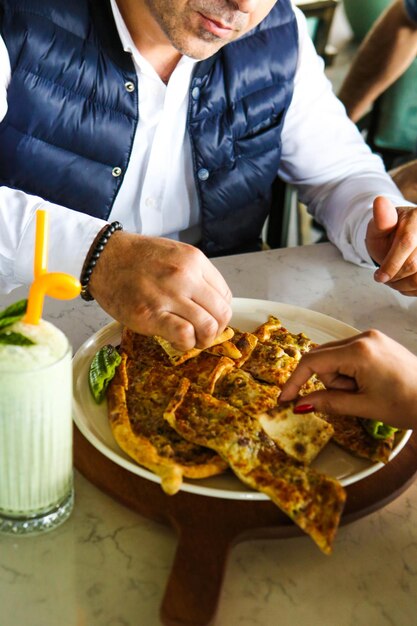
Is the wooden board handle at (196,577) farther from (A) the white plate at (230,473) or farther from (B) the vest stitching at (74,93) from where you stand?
(B) the vest stitching at (74,93)

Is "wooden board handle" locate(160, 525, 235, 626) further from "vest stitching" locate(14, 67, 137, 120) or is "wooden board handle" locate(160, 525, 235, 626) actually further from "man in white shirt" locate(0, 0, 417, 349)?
"vest stitching" locate(14, 67, 137, 120)

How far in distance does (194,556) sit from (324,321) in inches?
24.5

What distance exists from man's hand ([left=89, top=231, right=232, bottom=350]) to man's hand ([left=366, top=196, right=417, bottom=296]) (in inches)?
16.8

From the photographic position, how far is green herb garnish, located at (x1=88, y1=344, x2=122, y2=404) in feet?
3.67

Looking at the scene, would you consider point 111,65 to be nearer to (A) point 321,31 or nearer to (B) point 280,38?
(B) point 280,38

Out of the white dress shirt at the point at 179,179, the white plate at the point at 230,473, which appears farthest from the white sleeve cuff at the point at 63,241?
the white plate at the point at 230,473

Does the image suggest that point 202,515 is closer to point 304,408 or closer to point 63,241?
point 304,408

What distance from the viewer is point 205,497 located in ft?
3.18

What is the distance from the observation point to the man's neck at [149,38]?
163 cm

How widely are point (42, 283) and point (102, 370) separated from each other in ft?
1.23

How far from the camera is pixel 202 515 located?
94cm

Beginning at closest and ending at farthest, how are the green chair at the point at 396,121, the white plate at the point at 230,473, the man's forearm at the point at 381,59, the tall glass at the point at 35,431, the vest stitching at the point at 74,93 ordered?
the tall glass at the point at 35,431 < the white plate at the point at 230,473 < the vest stitching at the point at 74,93 < the man's forearm at the point at 381,59 < the green chair at the point at 396,121

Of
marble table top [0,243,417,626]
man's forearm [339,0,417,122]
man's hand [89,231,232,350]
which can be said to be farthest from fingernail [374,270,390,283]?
man's forearm [339,0,417,122]

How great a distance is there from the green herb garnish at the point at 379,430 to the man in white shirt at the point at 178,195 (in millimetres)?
283
